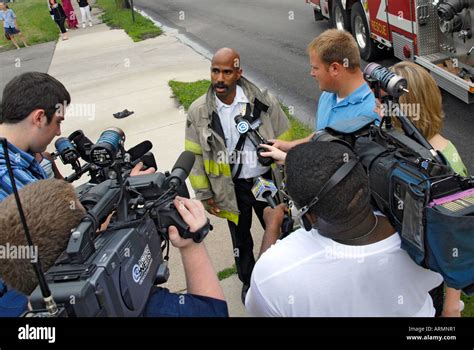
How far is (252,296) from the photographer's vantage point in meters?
1.93

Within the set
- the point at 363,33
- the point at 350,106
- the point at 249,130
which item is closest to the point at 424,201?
the point at 350,106

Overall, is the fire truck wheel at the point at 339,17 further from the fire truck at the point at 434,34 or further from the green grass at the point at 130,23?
the green grass at the point at 130,23

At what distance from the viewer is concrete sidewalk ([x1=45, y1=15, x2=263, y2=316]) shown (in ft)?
15.0

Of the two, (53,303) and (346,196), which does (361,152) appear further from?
(53,303)

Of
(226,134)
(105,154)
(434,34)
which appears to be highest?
(105,154)

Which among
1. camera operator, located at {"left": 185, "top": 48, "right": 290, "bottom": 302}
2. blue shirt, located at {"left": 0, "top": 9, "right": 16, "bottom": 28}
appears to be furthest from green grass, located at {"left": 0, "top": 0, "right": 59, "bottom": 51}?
camera operator, located at {"left": 185, "top": 48, "right": 290, "bottom": 302}

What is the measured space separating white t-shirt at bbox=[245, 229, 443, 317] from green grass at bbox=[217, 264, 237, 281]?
7.47 feet

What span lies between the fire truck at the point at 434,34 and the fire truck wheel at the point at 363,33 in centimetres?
34

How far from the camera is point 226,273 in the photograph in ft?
13.7

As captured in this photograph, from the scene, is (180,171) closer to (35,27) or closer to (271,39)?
(271,39)

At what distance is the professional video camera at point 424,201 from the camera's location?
166 centimetres

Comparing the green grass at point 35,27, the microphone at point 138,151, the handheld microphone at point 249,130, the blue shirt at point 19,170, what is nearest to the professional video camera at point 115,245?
the microphone at point 138,151

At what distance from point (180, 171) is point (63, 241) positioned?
738 millimetres

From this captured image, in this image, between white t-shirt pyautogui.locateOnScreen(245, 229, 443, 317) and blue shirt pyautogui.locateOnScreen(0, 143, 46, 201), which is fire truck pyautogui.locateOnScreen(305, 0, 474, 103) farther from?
blue shirt pyautogui.locateOnScreen(0, 143, 46, 201)
